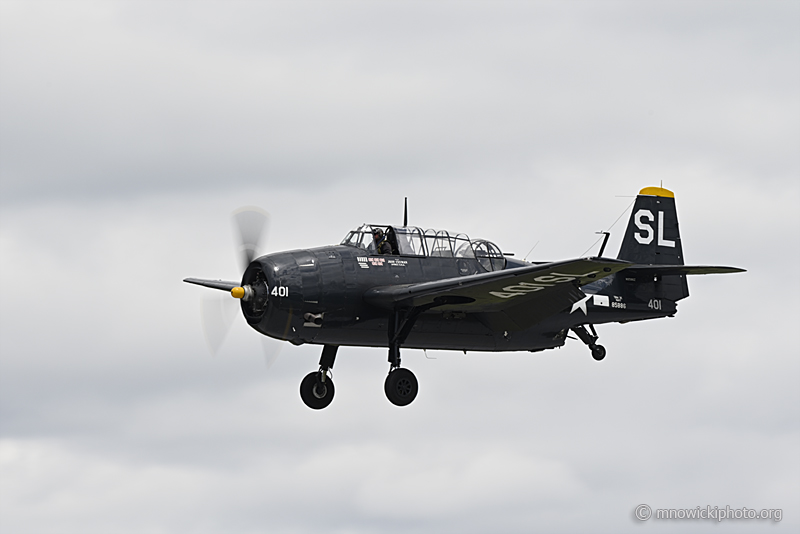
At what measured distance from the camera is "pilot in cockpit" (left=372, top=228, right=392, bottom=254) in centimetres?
2723

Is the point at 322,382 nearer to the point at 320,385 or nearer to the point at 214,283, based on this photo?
the point at 320,385

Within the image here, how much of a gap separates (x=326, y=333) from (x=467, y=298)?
3.10m

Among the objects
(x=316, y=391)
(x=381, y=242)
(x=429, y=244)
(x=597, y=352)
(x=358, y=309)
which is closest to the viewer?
(x=358, y=309)

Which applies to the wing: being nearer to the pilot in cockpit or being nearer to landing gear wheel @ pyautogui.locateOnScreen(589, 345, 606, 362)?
the pilot in cockpit

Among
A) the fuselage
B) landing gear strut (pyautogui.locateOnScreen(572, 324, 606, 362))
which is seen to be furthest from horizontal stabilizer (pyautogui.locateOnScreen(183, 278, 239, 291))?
landing gear strut (pyautogui.locateOnScreen(572, 324, 606, 362))

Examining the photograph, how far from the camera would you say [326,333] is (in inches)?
1033

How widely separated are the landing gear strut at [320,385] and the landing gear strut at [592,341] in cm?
602

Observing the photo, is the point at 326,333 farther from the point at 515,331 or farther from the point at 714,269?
the point at 714,269

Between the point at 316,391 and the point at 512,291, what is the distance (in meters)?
5.13

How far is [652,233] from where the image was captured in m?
32.4

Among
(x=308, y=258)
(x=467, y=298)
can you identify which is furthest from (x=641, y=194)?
(x=308, y=258)

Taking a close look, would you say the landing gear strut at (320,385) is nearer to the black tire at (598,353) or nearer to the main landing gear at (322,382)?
the main landing gear at (322,382)

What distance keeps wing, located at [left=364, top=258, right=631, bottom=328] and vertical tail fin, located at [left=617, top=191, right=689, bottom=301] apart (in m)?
5.11

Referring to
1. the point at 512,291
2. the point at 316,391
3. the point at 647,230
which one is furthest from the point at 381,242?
the point at 647,230
